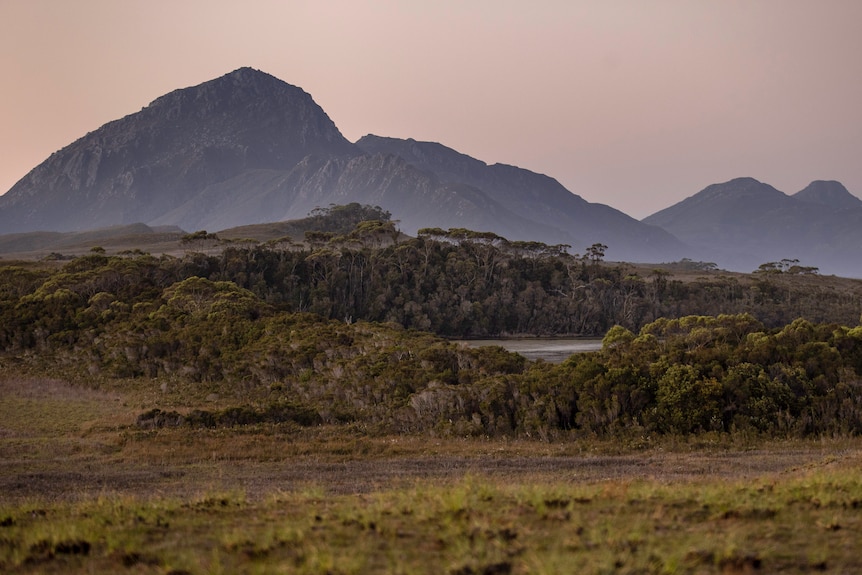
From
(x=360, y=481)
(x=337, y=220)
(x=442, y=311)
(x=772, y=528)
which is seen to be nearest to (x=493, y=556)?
(x=772, y=528)

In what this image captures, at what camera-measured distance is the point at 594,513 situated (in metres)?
8.25

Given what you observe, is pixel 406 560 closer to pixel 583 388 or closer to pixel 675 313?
pixel 583 388

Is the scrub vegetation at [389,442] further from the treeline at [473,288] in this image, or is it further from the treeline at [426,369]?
the treeline at [473,288]

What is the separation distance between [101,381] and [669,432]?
1144 inches

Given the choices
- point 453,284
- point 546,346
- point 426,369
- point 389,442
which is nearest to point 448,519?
point 389,442

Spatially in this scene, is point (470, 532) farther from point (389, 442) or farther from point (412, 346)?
point (412, 346)

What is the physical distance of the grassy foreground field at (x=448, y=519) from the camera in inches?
255

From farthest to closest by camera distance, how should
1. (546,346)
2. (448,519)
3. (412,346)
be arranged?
(546,346)
(412,346)
(448,519)

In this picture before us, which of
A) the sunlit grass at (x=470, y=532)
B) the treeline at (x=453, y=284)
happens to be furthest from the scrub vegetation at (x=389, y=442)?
the treeline at (x=453, y=284)

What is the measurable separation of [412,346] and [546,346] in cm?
2830

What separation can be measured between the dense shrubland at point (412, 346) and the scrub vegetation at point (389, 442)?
0.14 meters

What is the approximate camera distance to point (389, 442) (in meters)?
20.4

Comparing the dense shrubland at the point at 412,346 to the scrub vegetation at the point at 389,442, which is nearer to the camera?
the scrub vegetation at the point at 389,442

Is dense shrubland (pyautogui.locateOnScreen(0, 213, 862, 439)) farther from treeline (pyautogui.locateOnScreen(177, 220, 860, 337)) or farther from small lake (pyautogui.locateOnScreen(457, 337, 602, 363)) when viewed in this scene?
small lake (pyautogui.locateOnScreen(457, 337, 602, 363))
